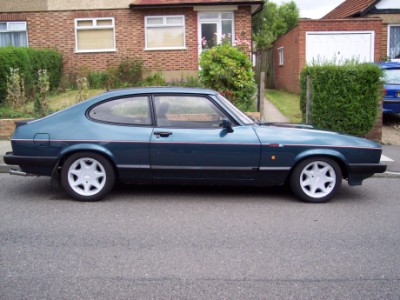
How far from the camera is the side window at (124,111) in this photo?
6570 mm

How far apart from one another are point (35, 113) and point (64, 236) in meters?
6.89

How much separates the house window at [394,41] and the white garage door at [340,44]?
1692 millimetres

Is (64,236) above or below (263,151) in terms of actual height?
below

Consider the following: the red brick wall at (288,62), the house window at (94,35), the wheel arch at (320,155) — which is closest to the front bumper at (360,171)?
the wheel arch at (320,155)

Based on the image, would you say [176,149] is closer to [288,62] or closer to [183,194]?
[183,194]

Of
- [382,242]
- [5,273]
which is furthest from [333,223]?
[5,273]

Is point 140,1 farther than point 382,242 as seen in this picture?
Yes

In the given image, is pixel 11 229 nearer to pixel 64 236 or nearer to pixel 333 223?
pixel 64 236

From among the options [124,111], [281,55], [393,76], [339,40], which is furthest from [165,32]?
[124,111]

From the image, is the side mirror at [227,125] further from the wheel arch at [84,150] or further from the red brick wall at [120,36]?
the red brick wall at [120,36]

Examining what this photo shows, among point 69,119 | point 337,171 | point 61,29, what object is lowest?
point 337,171

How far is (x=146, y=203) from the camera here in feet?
21.4

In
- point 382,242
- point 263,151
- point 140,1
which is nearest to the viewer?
point 382,242

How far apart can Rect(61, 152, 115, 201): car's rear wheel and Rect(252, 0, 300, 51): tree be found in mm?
30706
